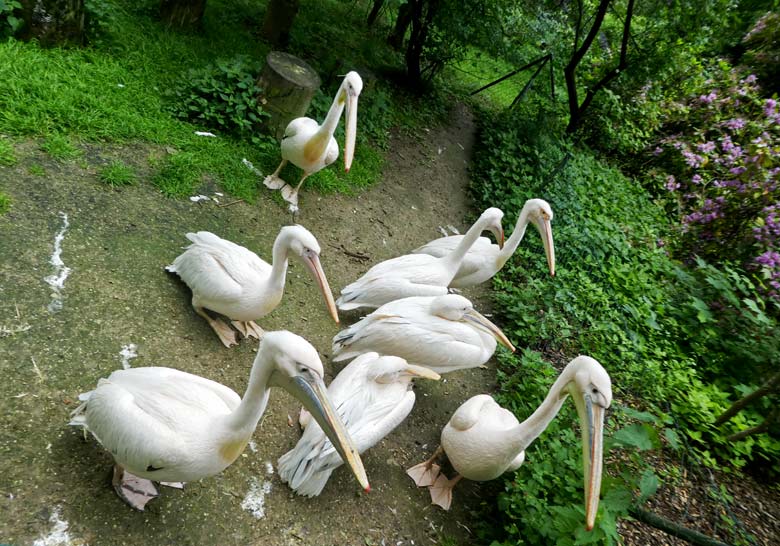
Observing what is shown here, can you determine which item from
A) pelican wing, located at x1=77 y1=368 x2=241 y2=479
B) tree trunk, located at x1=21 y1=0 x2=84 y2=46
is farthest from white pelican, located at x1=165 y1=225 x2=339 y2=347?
tree trunk, located at x1=21 y1=0 x2=84 y2=46

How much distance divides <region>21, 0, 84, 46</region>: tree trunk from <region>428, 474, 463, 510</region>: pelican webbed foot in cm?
526

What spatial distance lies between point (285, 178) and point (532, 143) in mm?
4723

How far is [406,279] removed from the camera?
3.98 metres

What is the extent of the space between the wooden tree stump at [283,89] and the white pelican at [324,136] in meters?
0.51

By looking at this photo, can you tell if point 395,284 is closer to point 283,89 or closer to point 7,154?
point 283,89

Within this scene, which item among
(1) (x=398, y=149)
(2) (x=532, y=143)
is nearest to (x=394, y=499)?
(1) (x=398, y=149)

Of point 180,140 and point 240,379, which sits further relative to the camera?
point 180,140

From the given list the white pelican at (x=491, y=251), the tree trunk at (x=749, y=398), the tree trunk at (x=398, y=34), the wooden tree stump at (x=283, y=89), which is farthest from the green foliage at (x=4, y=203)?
the tree trunk at (x=398, y=34)

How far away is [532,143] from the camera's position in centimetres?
794

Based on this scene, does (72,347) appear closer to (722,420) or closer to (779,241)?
(722,420)

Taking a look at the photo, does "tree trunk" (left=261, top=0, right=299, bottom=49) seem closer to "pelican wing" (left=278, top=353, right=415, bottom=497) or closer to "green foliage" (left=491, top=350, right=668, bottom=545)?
"pelican wing" (left=278, top=353, right=415, bottom=497)

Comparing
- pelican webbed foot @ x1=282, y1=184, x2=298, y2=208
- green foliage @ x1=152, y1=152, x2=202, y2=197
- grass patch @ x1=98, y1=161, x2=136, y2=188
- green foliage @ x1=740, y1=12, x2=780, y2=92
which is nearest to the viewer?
grass patch @ x1=98, y1=161, x2=136, y2=188

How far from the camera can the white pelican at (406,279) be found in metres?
3.89

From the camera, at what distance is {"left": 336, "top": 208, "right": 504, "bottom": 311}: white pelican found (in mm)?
3889
